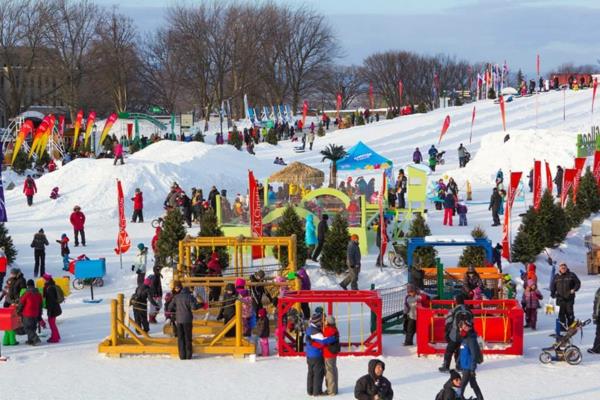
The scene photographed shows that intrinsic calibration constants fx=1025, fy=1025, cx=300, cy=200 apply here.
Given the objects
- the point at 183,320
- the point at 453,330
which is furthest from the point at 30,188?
the point at 453,330

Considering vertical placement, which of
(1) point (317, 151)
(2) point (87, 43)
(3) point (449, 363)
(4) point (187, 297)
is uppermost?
(2) point (87, 43)

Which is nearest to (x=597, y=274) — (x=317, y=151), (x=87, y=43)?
(x=317, y=151)

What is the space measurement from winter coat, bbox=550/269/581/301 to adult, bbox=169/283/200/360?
544cm

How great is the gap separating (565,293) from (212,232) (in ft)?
25.8

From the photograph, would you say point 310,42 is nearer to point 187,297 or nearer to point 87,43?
point 87,43

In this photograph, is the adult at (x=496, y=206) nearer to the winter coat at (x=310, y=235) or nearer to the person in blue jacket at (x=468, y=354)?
the winter coat at (x=310, y=235)

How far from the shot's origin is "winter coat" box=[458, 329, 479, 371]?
11.4 meters

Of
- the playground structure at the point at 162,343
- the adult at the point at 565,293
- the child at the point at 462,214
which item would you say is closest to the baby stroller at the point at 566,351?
the adult at the point at 565,293

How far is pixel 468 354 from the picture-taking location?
1143 centimetres

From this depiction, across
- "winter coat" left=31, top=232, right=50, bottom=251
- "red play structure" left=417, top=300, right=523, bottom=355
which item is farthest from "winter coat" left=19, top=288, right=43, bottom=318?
"winter coat" left=31, top=232, right=50, bottom=251

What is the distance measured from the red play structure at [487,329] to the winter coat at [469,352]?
2236 mm

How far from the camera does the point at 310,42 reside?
79875 millimetres

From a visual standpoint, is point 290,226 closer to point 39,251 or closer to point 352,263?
point 352,263

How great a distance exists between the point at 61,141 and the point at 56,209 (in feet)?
52.4
